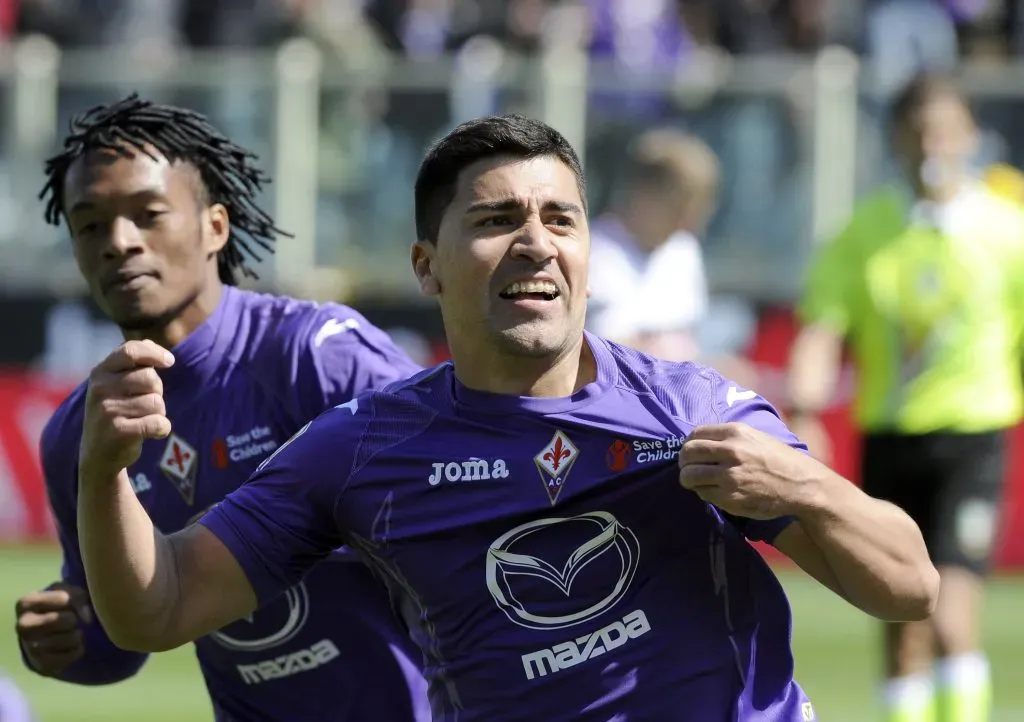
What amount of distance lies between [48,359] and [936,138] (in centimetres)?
826

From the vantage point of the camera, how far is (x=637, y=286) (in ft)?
27.4

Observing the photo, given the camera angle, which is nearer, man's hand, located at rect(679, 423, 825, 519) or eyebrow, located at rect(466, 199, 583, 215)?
man's hand, located at rect(679, 423, 825, 519)

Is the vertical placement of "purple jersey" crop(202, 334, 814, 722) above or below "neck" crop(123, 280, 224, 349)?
below

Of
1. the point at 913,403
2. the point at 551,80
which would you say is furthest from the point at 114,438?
the point at 551,80

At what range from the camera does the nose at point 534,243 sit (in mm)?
3586

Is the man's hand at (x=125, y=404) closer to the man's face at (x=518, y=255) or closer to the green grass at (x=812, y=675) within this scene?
the man's face at (x=518, y=255)

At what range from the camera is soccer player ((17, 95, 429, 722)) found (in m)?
4.52

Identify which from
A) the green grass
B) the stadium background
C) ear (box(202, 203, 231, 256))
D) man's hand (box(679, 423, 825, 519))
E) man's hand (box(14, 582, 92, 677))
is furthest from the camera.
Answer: the stadium background

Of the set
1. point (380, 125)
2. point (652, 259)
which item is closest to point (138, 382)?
point (652, 259)

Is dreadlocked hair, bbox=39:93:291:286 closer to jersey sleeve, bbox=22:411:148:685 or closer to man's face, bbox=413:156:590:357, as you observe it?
jersey sleeve, bbox=22:411:148:685

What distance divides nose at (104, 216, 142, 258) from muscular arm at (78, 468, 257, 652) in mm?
1002

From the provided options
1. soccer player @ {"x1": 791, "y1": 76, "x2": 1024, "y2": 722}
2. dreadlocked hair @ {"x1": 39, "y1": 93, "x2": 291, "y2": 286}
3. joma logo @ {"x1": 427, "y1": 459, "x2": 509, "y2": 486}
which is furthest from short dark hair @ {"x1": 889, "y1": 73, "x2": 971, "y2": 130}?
joma logo @ {"x1": 427, "y1": 459, "x2": 509, "y2": 486}

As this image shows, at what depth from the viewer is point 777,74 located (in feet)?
43.9

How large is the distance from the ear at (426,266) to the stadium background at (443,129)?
873 centimetres
